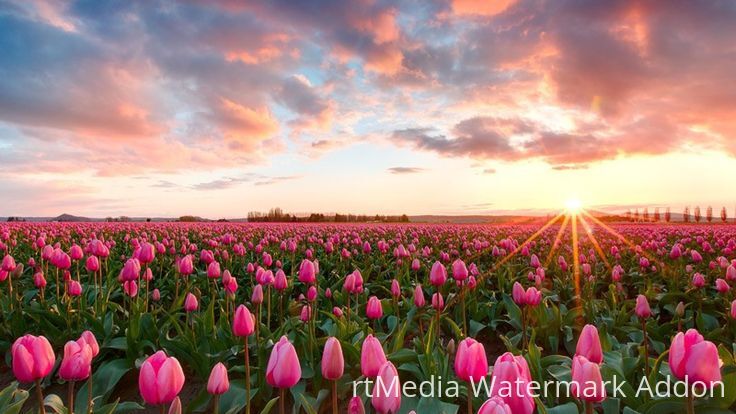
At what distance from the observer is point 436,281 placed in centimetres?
415

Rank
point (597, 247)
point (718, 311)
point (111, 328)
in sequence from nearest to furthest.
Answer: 1. point (111, 328)
2. point (718, 311)
3. point (597, 247)

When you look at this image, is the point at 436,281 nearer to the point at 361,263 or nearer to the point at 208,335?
the point at 208,335

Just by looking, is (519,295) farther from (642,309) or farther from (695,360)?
(695,360)

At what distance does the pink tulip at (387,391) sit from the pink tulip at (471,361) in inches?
17.0

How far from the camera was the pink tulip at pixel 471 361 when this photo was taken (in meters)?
2.16

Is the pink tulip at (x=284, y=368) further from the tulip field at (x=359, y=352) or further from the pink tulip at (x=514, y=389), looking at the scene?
the pink tulip at (x=514, y=389)

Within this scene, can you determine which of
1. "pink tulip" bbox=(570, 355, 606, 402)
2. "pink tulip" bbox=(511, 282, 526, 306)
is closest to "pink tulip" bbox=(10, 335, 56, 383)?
"pink tulip" bbox=(570, 355, 606, 402)

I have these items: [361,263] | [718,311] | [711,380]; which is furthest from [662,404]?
[361,263]

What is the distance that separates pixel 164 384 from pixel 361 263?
328 inches

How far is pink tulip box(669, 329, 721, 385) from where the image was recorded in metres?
1.94

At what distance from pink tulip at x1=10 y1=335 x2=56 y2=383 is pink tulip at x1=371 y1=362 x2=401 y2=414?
4.99 feet

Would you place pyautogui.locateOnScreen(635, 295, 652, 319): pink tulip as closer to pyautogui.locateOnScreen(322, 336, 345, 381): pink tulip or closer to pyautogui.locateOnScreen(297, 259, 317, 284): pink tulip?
pyautogui.locateOnScreen(297, 259, 317, 284): pink tulip

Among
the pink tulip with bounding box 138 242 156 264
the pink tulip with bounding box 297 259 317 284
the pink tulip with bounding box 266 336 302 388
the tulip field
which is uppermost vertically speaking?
the pink tulip with bounding box 138 242 156 264

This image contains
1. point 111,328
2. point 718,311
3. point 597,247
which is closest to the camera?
point 111,328
